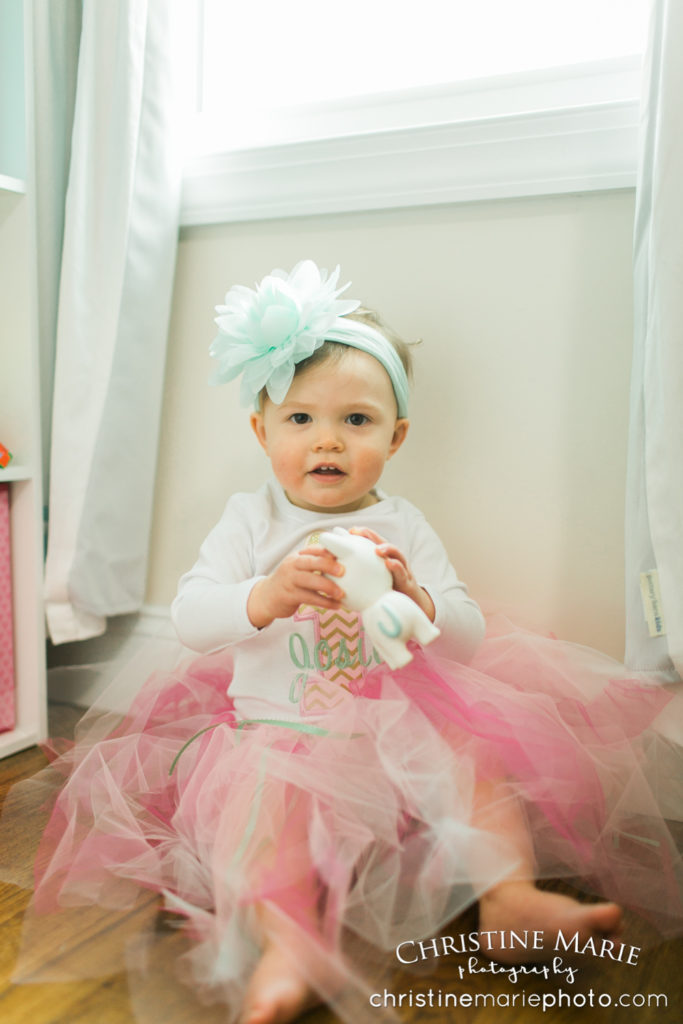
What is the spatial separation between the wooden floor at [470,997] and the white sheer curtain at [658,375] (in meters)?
0.33

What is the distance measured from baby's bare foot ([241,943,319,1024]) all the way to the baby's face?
53cm

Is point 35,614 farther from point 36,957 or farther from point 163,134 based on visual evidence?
point 163,134

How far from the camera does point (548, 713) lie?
928 millimetres

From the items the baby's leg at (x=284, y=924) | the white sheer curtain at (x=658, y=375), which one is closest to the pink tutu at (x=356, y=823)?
the baby's leg at (x=284, y=924)

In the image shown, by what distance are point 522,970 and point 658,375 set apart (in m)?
0.64

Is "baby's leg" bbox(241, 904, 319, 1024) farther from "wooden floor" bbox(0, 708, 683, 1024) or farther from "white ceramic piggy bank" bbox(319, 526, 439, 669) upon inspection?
"white ceramic piggy bank" bbox(319, 526, 439, 669)

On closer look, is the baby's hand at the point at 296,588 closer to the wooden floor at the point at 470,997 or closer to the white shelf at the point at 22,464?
the wooden floor at the point at 470,997

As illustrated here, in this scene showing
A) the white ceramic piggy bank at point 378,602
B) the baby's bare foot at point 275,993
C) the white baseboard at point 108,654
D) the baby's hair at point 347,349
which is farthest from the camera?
the white baseboard at point 108,654

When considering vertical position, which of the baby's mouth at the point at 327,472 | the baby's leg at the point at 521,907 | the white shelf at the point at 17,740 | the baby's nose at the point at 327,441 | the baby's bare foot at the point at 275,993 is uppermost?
the baby's nose at the point at 327,441

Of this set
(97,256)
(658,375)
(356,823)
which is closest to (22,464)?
(97,256)

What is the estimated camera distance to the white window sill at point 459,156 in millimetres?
1129

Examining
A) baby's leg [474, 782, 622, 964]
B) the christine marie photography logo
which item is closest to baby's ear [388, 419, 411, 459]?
baby's leg [474, 782, 622, 964]

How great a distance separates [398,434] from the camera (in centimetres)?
114

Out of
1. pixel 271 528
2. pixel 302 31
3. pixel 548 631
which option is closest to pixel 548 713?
pixel 548 631
